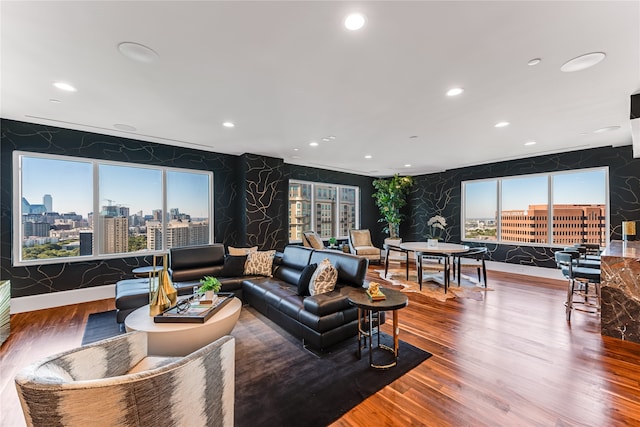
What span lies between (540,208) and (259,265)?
6.36m

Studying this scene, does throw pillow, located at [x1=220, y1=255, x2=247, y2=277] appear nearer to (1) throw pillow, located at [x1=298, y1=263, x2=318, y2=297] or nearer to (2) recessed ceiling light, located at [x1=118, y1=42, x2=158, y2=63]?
(1) throw pillow, located at [x1=298, y1=263, x2=318, y2=297]

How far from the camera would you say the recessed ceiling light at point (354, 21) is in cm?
175

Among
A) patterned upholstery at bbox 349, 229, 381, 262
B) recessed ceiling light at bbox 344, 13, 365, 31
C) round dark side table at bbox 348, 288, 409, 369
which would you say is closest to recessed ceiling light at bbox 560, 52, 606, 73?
recessed ceiling light at bbox 344, 13, 365, 31

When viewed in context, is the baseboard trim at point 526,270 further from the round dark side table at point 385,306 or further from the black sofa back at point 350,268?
the round dark side table at point 385,306

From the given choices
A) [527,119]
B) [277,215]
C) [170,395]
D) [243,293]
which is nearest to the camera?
[170,395]

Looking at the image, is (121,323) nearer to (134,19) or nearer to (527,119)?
(134,19)

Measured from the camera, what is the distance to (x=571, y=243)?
5.58m

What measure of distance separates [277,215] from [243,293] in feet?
7.71

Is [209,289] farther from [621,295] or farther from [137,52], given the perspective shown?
[621,295]

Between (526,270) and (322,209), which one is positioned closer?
(526,270)

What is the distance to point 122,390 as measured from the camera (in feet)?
3.21

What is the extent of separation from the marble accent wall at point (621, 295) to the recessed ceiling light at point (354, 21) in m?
3.80

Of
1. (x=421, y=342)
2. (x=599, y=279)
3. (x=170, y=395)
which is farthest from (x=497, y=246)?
(x=170, y=395)

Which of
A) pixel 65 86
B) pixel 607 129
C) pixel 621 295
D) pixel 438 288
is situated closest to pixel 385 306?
pixel 621 295
